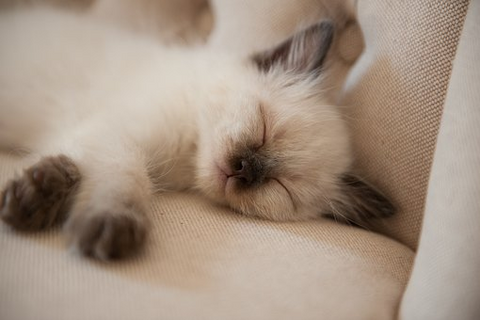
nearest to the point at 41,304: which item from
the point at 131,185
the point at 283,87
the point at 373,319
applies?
the point at 131,185

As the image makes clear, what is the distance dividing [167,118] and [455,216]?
841 mm

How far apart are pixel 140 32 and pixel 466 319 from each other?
1625mm

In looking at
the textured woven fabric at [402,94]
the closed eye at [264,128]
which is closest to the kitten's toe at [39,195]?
the closed eye at [264,128]

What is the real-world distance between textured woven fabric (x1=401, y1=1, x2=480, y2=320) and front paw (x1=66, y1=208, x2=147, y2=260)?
603 mm

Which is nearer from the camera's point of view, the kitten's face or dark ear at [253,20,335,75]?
the kitten's face

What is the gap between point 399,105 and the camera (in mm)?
1126

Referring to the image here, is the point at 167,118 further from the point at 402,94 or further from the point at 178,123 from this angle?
the point at 402,94

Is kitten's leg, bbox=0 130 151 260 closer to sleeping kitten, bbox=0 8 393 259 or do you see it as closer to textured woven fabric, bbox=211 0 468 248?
sleeping kitten, bbox=0 8 393 259

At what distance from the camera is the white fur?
1.11 metres

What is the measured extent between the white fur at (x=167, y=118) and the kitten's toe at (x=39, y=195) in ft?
0.21

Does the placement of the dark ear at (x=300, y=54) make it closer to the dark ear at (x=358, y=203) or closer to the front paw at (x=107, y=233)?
the dark ear at (x=358, y=203)

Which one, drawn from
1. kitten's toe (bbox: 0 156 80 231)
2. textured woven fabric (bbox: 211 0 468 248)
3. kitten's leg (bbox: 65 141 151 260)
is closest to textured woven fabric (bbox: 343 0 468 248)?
textured woven fabric (bbox: 211 0 468 248)

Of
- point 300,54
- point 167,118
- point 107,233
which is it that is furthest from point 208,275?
point 300,54

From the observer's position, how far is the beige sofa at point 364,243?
2.27ft
